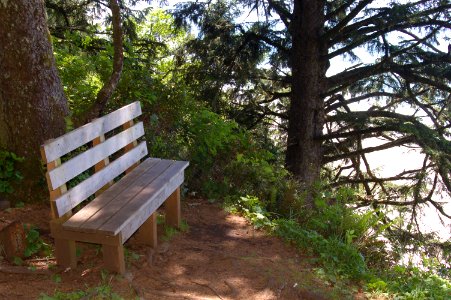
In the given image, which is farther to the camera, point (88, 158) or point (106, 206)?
point (88, 158)

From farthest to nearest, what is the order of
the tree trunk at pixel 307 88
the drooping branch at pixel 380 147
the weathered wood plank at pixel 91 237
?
the tree trunk at pixel 307 88 < the drooping branch at pixel 380 147 < the weathered wood plank at pixel 91 237

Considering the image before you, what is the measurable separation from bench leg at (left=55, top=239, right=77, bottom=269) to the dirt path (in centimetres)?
6

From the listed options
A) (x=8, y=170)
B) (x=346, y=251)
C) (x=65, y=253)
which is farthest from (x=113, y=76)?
(x=346, y=251)

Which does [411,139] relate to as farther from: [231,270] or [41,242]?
[41,242]

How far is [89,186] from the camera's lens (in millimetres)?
3842

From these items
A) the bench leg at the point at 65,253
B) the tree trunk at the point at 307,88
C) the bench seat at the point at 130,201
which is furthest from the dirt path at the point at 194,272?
the tree trunk at the point at 307,88

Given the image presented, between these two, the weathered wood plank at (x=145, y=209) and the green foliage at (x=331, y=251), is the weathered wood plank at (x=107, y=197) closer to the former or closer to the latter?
the weathered wood plank at (x=145, y=209)

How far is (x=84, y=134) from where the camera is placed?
12.5ft

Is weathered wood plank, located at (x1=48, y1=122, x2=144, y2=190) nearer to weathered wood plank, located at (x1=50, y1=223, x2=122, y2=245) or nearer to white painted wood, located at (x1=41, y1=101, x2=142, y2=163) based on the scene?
white painted wood, located at (x1=41, y1=101, x2=142, y2=163)

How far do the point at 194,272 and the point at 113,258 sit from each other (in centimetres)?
79

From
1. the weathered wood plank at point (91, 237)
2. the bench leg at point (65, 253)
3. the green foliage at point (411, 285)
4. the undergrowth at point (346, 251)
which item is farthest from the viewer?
the undergrowth at point (346, 251)

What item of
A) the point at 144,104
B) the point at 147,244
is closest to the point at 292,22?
the point at 144,104

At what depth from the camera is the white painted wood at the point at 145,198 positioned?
3303 millimetres

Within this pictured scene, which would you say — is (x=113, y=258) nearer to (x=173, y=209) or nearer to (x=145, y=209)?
(x=145, y=209)
